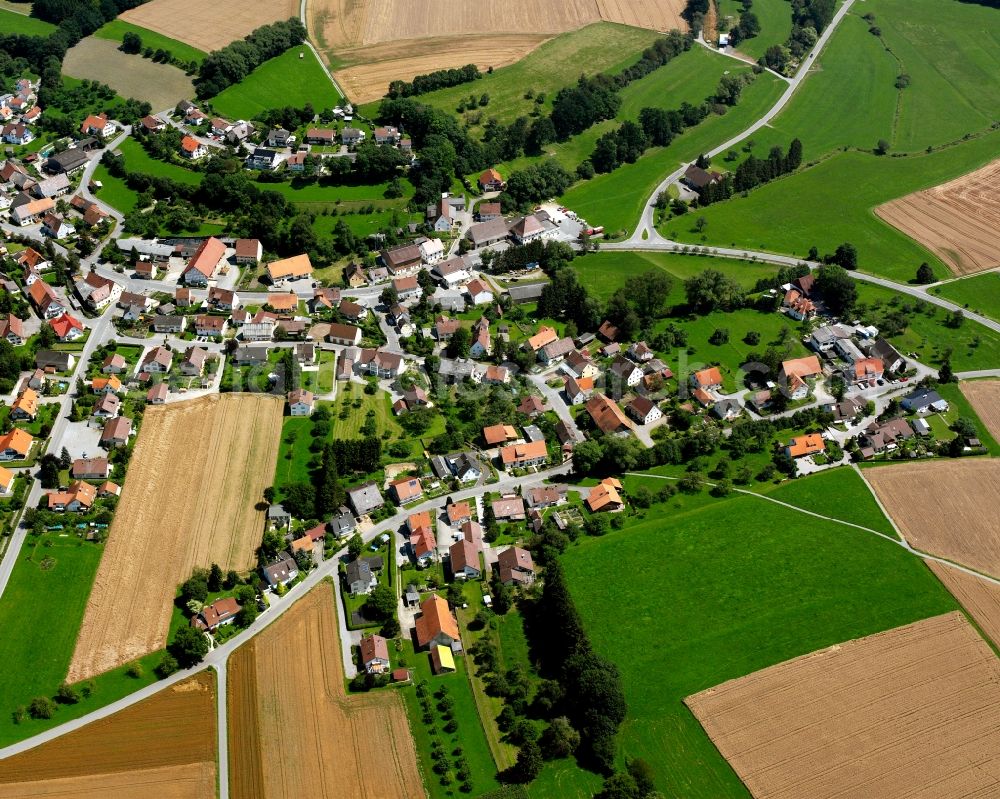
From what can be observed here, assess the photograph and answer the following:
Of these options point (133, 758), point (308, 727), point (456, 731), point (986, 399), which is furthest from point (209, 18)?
point (456, 731)

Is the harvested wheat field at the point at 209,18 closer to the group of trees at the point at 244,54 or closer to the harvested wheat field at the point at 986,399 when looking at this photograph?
the group of trees at the point at 244,54

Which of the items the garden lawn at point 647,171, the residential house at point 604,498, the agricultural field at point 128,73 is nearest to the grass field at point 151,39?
the agricultural field at point 128,73

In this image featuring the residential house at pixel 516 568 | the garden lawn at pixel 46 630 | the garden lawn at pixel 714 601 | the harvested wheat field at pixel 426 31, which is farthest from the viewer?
Answer: the harvested wheat field at pixel 426 31

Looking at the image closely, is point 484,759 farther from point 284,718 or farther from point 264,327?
point 264,327

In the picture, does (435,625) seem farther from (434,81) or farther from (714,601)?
(434,81)

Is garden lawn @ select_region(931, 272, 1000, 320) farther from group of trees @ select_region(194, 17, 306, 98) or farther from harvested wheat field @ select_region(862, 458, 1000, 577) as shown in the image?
group of trees @ select_region(194, 17, 306, 98)

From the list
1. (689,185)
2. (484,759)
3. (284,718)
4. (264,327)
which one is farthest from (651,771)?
(689,185)
